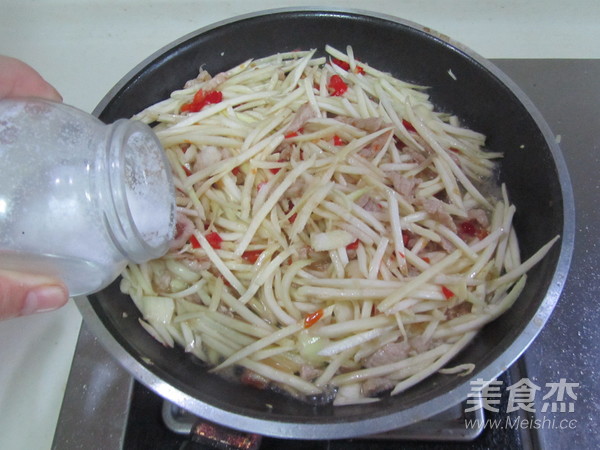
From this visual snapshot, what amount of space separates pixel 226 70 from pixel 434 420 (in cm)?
143

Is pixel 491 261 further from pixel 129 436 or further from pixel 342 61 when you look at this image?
pixel 129 436

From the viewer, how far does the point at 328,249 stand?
1376mm

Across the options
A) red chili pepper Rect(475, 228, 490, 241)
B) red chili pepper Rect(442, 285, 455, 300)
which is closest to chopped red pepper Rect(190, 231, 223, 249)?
red chili pepper Rect(442, 285, 455, 300)

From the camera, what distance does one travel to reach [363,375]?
1.28 metres

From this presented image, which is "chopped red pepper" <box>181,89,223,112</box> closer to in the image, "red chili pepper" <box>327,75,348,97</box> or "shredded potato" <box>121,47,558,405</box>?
"shredded potato" <box>121,47,558,405</box>

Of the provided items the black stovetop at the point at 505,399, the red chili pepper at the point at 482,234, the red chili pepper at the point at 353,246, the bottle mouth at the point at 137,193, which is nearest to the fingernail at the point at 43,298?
the bottle mouth at the point at 137,193

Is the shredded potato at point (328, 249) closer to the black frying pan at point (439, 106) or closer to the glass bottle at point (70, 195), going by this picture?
the black frying pan at point (439, 106)

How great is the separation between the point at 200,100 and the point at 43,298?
0.97 metres

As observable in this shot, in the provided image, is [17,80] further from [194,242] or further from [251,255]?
[251,255]

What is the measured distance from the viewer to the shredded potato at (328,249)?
4.31 feet

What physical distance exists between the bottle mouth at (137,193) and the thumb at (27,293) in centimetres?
15

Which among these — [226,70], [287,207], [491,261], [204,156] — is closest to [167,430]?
[287,207]

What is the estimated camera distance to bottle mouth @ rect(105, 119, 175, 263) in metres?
1.00

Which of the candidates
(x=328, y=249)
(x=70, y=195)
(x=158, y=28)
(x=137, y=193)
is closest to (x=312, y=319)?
(x=328, y=249)
